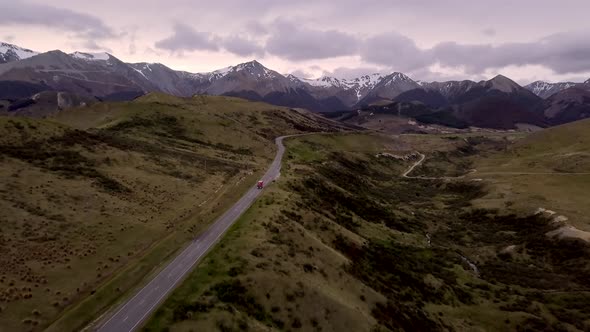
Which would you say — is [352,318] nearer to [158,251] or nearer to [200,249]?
[200,249]

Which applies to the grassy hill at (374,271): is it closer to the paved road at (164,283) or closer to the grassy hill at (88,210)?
the paved road at (164,283)

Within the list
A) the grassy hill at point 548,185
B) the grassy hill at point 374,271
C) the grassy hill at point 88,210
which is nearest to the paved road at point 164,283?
the grassy hill at point 374,271

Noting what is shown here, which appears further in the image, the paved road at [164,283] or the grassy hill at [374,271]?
the grassy hill at [374,271]

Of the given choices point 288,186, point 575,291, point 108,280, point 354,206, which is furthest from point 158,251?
point 575,291

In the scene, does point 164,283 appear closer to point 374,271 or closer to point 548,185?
point 374,271

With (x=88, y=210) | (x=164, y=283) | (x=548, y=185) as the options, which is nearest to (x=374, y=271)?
(x=164, y=283)
